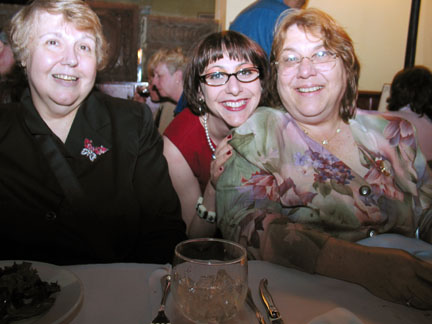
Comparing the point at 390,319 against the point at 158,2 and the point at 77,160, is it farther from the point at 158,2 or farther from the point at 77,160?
the point at 158,2

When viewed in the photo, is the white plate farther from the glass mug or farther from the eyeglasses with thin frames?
the eyeglasses with thin frames

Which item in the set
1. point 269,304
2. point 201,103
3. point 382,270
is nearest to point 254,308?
point 269,304

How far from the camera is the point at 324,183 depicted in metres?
1.34

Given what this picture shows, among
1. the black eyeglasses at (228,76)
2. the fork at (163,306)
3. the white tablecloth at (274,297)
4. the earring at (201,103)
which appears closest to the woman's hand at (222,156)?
the black eyeglasses at (228,76)

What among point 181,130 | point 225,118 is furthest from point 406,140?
point 181,130

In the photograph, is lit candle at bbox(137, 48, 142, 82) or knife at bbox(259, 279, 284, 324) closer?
knife at bbox(259, 279, 284, 324)

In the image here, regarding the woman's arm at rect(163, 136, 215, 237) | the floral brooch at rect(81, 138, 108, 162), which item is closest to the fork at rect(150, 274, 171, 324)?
the floral brooch at rect(81, 138, 108, 162)

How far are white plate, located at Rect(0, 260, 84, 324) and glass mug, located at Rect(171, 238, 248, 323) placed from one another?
20cm

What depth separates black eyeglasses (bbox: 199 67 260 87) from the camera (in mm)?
1717

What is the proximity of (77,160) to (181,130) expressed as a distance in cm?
67

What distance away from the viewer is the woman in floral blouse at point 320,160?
1.29 metres

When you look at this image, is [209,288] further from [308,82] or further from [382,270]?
[308,82]

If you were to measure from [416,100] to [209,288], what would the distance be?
311 centimetres

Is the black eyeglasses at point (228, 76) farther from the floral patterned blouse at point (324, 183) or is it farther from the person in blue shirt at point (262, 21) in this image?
the person in blue shirt at point (262, 21)
